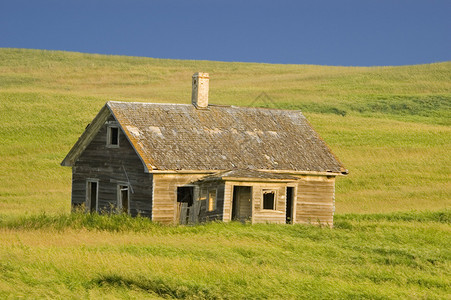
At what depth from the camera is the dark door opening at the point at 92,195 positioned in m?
27.0

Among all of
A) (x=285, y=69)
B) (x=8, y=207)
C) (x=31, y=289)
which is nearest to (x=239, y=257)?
(x=31, y=289)

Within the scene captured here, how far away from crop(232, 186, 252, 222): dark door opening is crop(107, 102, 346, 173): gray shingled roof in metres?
0.82

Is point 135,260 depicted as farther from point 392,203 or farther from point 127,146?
point 392,203

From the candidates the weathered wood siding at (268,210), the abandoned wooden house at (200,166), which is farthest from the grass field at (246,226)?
the abandoned wooden house at (200,166)

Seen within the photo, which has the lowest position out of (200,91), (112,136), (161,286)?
(161,286)

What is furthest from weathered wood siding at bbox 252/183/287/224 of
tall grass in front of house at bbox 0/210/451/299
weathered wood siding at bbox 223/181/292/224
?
tall grass in front of house at bbox 0/210/451/299

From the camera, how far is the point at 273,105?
59875mm

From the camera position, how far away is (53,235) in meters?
18.7

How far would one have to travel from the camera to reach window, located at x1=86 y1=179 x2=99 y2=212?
2677 centimetres

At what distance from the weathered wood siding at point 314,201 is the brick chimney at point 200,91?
14.2 ft

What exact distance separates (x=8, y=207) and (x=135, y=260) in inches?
693

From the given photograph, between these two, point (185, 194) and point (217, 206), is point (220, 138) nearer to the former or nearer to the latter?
point (185, 194)

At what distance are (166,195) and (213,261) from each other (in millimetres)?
10120

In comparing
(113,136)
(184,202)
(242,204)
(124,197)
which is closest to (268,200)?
(242,204)
